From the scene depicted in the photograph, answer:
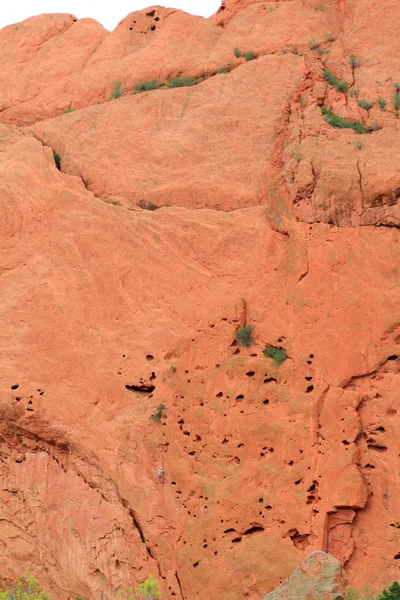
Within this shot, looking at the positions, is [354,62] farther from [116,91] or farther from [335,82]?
[116,91]

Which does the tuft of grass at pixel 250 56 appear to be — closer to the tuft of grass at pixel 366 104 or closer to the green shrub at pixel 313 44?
the green shrub at pixel 313 44

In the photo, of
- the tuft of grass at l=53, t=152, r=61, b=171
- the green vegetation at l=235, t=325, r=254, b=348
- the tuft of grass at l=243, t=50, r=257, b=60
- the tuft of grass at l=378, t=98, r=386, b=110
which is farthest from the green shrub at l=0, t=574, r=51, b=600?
the tuft of grass at l=243, t=50, r=257, b=60

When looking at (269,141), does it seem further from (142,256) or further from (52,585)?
(52,585)

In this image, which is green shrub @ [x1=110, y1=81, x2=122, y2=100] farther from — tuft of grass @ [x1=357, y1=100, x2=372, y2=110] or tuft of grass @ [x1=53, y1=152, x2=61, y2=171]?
tuft of grass @ [x1=357, y1=100, x2=372, y2=110]

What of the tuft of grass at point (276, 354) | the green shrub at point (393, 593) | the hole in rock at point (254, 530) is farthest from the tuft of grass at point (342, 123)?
the green shrub at point (393, 593)

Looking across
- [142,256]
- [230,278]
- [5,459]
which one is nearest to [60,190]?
[142,256]

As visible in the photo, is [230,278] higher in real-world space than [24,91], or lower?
lower
